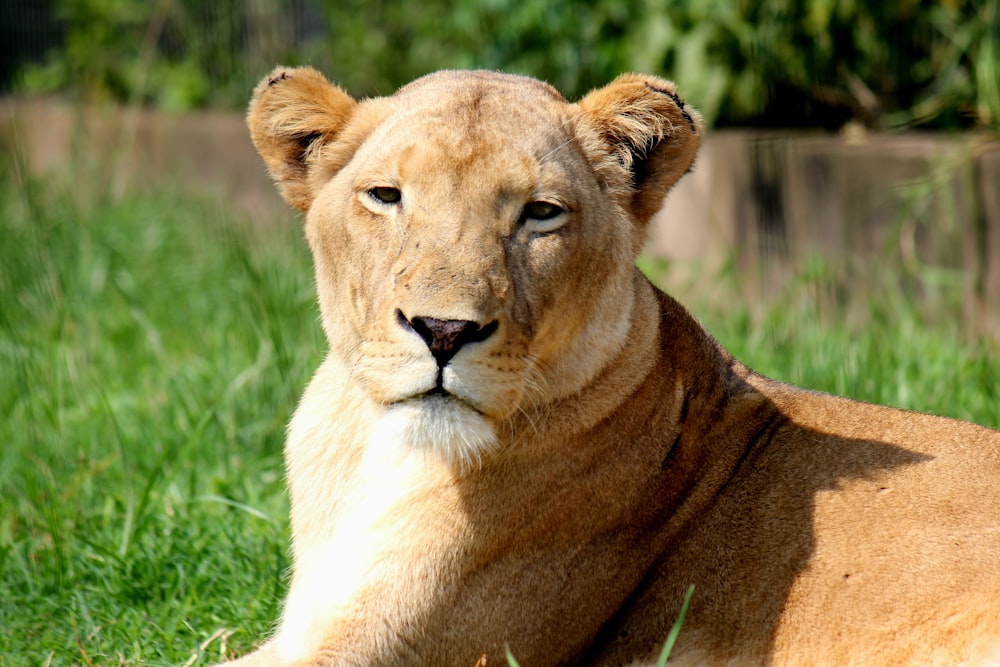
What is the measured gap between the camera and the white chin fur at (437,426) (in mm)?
2428

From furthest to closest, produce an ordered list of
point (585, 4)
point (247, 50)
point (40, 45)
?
1. point (40, 45)
2. point (247, 50)
3. point (585, 4)

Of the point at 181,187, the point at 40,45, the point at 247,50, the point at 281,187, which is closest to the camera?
the point at 281,187

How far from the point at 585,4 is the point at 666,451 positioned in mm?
4378

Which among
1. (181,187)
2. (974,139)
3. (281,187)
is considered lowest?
(181,187)

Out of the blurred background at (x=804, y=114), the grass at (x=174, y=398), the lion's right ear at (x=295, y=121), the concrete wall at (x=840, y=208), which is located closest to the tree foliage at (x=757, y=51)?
the blurred background at (x=804, y=114)

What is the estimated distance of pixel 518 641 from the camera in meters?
2.60

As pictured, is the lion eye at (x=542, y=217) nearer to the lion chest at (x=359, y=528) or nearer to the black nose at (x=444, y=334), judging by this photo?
the black nose at (x=444, y=334)

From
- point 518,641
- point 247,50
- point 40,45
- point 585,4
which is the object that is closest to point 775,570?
point 518,641

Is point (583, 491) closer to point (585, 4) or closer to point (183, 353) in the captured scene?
point (183, 353)

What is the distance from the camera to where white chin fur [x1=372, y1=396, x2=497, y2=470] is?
2.43 metres

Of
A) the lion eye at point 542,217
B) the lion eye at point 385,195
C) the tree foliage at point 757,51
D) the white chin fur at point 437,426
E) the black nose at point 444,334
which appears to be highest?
the lion eye at point 385,195

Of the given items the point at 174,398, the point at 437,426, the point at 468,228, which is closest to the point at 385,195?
the point at 468,228

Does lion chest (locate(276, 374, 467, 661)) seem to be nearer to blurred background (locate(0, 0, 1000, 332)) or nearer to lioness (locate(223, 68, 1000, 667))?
lioness (locate(223, 68, 1000, 667))

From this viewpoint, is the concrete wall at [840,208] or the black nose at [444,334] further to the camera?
the concrete wall at [840,208]
